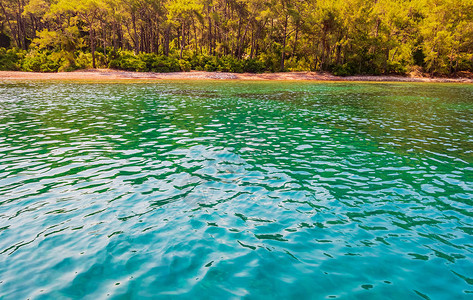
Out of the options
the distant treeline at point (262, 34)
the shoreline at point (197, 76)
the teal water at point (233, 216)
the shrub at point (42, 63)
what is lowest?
the teal water at point (233, 216)

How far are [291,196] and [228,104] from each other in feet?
61.6

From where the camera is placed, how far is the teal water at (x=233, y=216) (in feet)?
15.6

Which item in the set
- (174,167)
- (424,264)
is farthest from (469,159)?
(174,167)

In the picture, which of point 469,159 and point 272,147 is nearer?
point 469,159

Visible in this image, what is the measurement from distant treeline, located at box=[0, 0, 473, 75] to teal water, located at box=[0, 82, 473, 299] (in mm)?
Answer: 54145

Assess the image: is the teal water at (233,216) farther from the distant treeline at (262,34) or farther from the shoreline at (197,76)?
the distant treeline at (262,34)

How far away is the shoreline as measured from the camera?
52.0 m

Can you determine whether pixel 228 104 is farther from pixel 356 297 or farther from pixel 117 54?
pixel 117 54

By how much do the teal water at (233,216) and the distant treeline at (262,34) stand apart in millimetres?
54145

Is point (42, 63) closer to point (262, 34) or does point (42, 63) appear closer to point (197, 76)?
point (197, 76)

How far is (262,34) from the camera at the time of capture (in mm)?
74875

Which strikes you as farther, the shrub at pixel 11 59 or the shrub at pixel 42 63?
the shrub at pixel 42 63

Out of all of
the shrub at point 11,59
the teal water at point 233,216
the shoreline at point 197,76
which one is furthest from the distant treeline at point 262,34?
the teal water at point 233,216

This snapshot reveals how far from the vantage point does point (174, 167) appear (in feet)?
32.6
